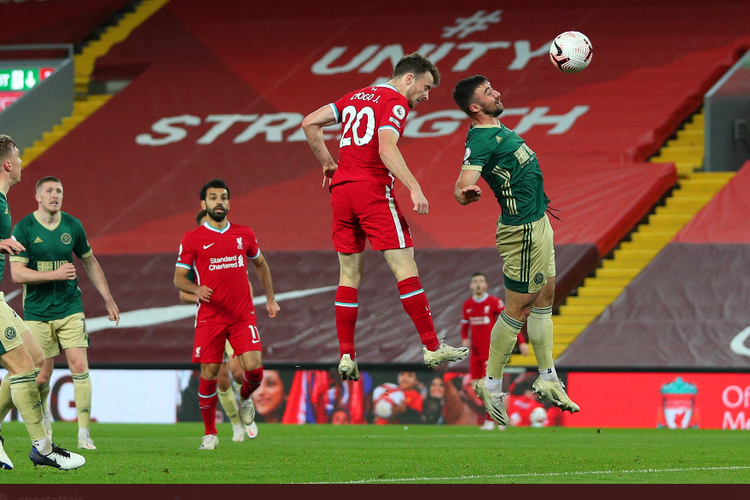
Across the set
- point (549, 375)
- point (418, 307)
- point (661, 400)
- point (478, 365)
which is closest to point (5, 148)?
point (418, 307)

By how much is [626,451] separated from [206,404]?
4.02 metres

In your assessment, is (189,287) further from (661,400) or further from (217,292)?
(661,400)

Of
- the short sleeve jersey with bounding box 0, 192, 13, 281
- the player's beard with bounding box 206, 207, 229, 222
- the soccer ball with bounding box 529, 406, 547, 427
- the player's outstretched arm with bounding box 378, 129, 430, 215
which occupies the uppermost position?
the player's outstretched arm with bounding box 378, 129, 430, 215

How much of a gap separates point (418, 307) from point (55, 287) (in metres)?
4.18

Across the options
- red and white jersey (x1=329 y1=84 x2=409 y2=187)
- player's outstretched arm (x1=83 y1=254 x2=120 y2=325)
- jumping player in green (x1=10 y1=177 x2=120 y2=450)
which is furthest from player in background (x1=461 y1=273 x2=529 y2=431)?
red and white jersey (x1=329 y1=84 x2=409 y2=187)

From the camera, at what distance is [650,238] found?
63.2 feet

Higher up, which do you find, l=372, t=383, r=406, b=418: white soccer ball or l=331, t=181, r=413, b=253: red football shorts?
l=331, t=181, r=413, b=253: red football shorts

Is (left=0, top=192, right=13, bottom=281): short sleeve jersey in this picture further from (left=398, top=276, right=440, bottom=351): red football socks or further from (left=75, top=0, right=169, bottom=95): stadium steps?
(left=75, top=0, right=169, bottom=95): stadium steps

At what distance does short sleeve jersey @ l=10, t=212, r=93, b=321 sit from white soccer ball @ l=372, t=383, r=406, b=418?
6.09 m

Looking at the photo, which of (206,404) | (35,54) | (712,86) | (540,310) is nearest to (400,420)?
(206,404)

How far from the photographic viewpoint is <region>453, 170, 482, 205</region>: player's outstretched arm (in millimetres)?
7641

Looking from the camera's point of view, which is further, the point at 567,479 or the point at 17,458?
the point at 17,458

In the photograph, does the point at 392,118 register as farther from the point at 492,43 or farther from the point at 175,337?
the point at 492,43

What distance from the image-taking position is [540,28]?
23.5 m
